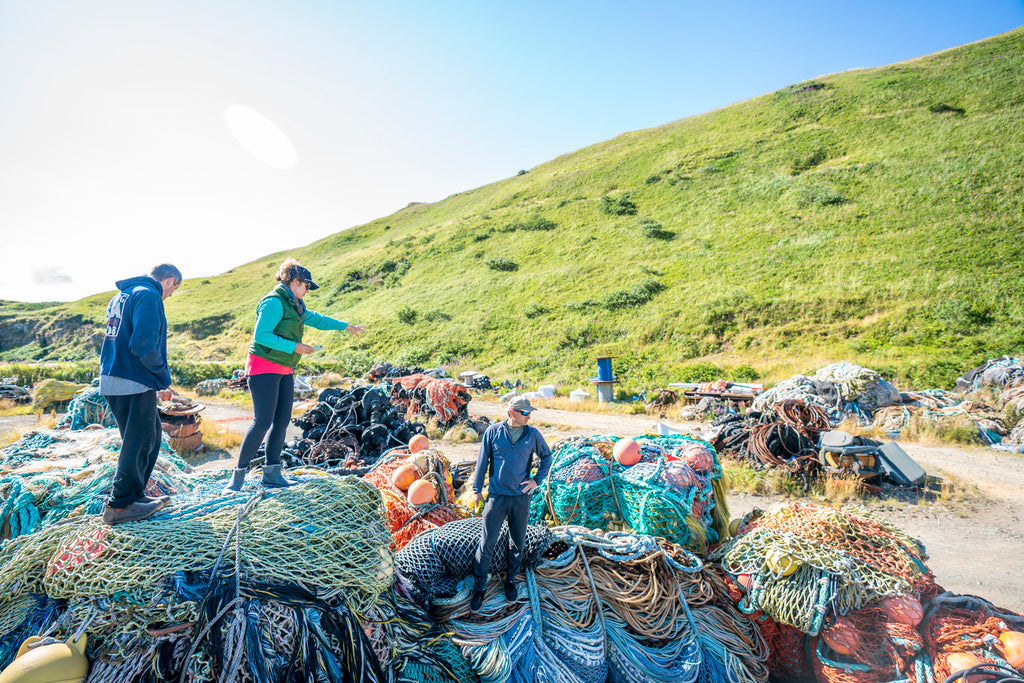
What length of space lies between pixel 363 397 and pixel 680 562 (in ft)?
22.9

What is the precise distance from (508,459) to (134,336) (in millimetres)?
2735

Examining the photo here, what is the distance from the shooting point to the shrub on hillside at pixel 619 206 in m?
43.6

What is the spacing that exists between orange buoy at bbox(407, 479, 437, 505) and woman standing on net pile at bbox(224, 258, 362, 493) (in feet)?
4.16

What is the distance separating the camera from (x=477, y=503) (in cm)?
502

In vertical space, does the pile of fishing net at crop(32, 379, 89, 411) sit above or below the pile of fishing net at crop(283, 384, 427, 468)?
above

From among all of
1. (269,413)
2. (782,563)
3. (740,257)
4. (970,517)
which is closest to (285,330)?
(269,413)

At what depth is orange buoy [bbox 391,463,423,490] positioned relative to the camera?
4.98m

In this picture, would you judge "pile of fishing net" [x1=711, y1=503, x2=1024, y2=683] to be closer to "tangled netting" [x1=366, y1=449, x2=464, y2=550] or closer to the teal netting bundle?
"tangled netting" [x1=366, y1=449, x2=464, y2=550]

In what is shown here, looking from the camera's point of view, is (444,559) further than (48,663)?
Yes

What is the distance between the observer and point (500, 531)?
392cm

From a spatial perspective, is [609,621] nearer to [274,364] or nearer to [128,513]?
[274,364]

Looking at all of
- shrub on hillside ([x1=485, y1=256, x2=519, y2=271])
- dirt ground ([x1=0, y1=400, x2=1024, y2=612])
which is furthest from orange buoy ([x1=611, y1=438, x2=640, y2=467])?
shrub on hillside ([x1=485, y1=256, x2=519, y2=271])

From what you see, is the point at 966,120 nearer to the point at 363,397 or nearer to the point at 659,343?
the point at 659,343

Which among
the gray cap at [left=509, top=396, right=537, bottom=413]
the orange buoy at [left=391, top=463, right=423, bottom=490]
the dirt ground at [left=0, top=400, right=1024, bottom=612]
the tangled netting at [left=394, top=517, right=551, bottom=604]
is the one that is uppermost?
the gray cap at [left=509, top=396, right=537, bottom=413]
